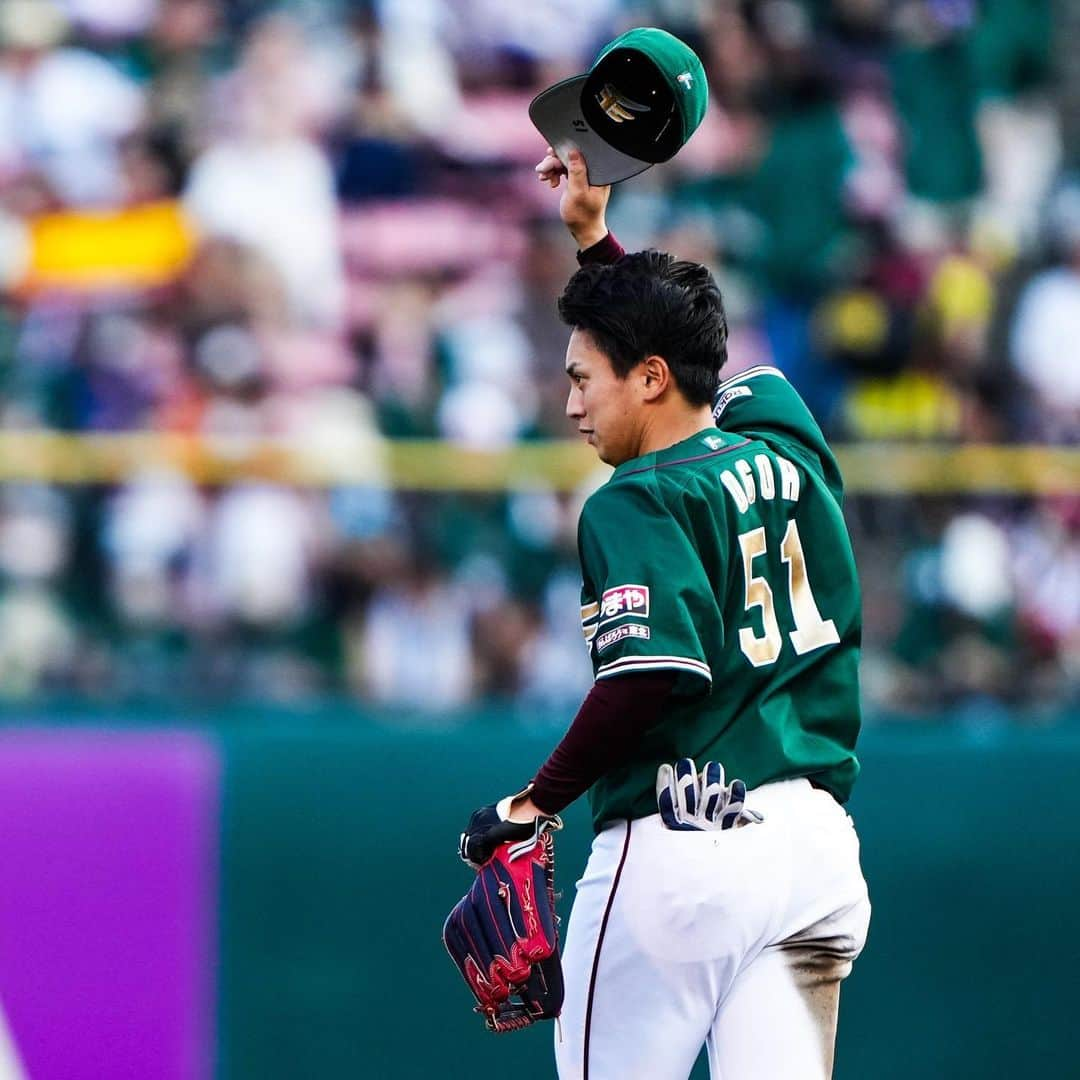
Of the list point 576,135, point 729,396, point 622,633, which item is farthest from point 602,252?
point 622,633

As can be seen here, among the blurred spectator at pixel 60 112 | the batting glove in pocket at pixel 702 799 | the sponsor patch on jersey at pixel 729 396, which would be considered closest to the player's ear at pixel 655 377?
the sponsor patch on jersey at pixel 729 396

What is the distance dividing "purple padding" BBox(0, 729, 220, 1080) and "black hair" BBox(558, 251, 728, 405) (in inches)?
81.1

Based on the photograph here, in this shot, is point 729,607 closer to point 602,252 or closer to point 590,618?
point 590,618

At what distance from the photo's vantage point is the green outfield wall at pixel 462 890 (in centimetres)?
505

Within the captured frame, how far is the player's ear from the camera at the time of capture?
138 inches

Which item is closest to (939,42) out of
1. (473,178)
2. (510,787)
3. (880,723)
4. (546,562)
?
(473,178)

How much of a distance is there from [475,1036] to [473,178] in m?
4.76

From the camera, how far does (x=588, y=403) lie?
11.6ft

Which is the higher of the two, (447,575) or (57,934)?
(447,575)

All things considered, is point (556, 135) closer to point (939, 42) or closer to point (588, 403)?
point (588, 403)

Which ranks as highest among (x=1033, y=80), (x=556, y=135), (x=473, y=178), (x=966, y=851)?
(x=1033, y=80)

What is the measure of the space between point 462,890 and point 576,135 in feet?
7.08

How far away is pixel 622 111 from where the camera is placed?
3.82 metres

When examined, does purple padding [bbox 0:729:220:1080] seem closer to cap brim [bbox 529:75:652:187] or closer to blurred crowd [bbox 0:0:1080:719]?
blurred crowd [bbox 0:0:1080:719]
